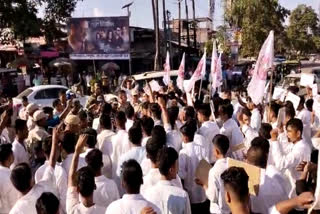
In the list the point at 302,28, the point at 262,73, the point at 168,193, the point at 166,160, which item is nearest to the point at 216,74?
the point at 262,73

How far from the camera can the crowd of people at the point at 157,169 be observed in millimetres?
3758

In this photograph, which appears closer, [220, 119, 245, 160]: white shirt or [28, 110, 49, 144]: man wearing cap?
[220, 119, 245, 160]: white shirt

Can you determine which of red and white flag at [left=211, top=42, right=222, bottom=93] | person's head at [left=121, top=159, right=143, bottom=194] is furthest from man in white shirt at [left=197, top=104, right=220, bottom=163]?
red and white flag at [left=211, top=42, right=222, bottom=93]

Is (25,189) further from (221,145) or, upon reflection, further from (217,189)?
(221,145)

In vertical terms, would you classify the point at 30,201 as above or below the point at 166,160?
below

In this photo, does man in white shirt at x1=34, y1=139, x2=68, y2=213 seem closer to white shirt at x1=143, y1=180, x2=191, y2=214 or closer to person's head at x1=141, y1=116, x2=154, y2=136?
white shirt at x1=143, y1=180, x2=191, y2=214

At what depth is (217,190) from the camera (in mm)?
4480

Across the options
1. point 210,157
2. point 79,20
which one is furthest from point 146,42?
point 210,157

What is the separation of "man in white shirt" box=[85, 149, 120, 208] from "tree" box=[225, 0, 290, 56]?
80.1ft

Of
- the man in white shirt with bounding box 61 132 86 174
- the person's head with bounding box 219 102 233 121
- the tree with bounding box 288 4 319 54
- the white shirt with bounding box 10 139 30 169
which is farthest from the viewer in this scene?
the tree with bounding box 288 4 319 54

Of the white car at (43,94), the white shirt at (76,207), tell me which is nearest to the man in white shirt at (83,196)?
the white shirt at (76,207)

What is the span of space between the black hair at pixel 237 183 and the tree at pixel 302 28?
119 ft

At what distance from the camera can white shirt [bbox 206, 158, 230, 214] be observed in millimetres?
4477

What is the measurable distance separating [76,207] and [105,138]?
2.26 m
